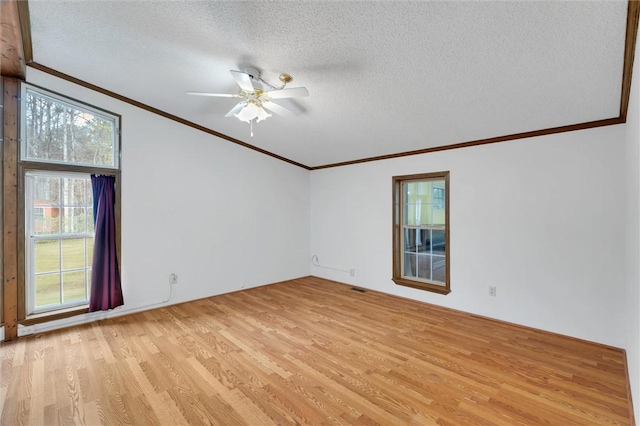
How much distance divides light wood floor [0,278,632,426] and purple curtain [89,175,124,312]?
30 cm

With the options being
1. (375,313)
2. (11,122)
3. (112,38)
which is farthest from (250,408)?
(11,122)

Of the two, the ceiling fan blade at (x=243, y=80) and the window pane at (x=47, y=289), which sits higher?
the ceiling fan blade at (x=243, y=80)

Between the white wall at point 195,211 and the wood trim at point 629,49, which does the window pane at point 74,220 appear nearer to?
the white wall at point 195,211

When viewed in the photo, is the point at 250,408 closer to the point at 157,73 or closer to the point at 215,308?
the point at 215,308

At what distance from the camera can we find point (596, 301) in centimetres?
292

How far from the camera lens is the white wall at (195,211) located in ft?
12.8

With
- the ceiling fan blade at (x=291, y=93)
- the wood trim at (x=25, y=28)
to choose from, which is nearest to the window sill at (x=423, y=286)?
the ceiling fan blade at (x=291, y=93)

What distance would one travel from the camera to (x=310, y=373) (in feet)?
8.05

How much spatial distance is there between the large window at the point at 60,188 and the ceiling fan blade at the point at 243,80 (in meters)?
2.34

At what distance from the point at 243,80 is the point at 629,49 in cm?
275

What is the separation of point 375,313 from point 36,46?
472 cm

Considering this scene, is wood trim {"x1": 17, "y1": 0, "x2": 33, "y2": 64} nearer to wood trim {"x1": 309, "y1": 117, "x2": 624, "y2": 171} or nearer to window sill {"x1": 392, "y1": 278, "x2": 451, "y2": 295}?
wood trim {"x1": 309, "y1": 117, "x2": 624, "y2": 171}

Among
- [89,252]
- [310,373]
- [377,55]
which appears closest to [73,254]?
[89,252]

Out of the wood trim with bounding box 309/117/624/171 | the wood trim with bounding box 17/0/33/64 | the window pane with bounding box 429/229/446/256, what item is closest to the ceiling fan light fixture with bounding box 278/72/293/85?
the wood trim with bounding box 17/0/33/64
